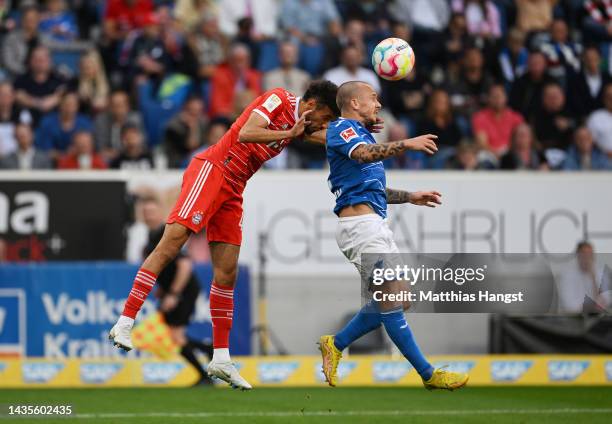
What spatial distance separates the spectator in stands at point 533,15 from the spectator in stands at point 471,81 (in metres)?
1.59

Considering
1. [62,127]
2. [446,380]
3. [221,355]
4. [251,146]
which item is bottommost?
[446,380]

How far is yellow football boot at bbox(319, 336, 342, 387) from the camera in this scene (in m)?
9.55

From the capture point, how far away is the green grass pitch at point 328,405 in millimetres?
9945

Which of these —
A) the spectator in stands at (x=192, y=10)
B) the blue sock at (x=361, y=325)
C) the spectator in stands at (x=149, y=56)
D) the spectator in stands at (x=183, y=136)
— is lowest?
the blue sock at (x=361, y=325)

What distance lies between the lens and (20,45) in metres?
17.9

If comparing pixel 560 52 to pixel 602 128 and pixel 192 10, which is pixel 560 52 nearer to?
pixel 602 128

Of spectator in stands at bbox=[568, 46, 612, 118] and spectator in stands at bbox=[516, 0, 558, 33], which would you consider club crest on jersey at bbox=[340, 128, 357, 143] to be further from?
spectator in stands at bbox=[516, 0, 558, 33]

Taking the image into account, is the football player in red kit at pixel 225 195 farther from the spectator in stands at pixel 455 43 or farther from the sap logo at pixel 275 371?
the spectator in stands at pixel 455 43

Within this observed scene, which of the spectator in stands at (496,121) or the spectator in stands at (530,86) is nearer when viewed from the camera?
the spectator in stands at (496,121)

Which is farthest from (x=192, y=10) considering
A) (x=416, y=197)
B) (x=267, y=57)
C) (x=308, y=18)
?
(x=416, y=197)

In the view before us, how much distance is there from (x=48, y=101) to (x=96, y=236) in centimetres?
292

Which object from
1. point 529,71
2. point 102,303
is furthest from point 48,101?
point 529,71

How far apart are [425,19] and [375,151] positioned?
36.3ft

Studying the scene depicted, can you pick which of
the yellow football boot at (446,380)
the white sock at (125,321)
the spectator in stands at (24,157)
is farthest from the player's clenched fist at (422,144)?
the spectator in stands at (24,157)
